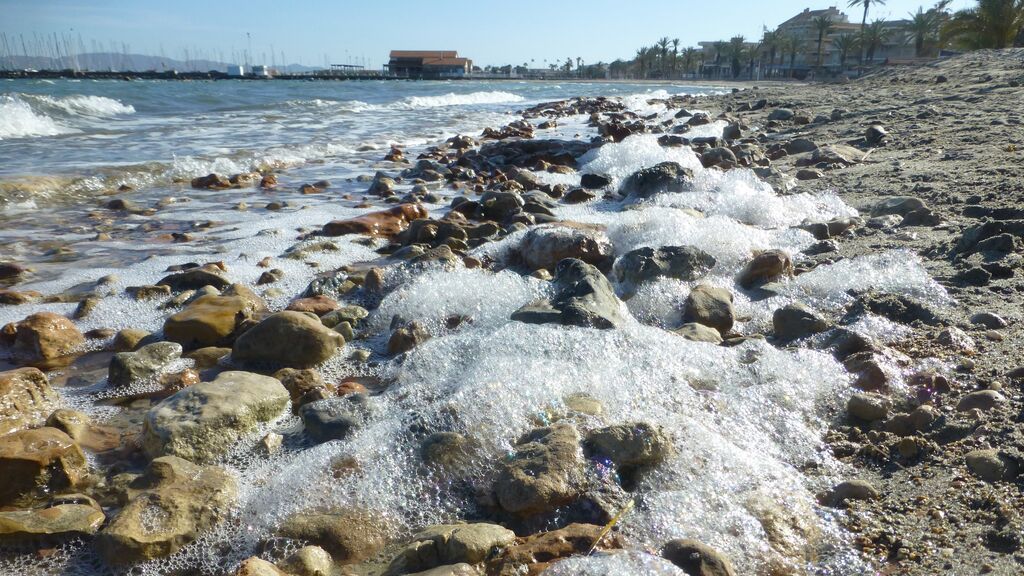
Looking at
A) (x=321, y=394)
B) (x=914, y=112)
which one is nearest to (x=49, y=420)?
(x=321, y=394)

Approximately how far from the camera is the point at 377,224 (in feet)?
18.3

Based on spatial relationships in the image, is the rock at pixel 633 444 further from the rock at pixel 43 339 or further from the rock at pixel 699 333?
the rock at pixel 43 339

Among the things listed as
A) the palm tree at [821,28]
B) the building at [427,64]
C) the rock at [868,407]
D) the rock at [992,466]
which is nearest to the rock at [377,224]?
the rock at [868,407]

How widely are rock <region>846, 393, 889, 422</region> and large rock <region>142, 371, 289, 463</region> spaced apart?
1.99 meters

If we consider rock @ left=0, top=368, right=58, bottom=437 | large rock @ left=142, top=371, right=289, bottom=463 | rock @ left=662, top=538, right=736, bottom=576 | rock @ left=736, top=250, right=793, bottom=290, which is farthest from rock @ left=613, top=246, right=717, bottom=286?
rock @ left=0, top=368, right=58, bottom=437

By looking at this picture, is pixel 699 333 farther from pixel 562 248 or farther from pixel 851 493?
pixel 562 248

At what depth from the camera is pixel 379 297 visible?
12.6 ft

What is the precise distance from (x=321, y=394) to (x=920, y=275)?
2893mm

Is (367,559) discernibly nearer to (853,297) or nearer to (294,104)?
(853,297)

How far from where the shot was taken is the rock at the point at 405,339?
3084mm

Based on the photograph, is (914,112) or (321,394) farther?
(914,112)

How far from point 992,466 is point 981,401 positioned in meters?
0.40

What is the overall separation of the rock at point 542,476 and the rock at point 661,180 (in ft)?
14.3

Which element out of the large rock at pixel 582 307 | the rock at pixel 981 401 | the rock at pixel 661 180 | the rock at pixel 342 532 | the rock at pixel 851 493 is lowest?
the rock at pixel 342 532
